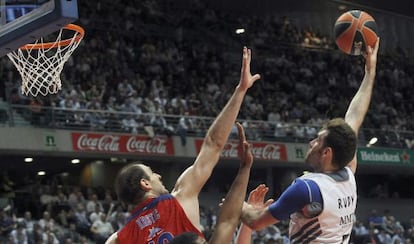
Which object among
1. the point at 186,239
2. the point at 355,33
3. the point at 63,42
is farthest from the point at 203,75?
the point at 186,239

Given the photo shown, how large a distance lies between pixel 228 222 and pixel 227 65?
79.1 ft

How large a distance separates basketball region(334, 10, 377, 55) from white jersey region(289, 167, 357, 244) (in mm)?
1340

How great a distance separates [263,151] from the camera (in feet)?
78.3

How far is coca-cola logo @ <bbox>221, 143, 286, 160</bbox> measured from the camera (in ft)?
76.2

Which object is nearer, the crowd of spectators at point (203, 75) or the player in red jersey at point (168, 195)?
the player in red jersey at point (168, 195)

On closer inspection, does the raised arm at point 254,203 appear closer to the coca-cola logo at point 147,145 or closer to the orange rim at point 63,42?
the orange rim at point 63,42

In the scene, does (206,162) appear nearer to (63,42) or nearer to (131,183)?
(131,183)

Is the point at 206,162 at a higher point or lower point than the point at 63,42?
lower

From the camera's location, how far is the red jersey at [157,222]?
13.6 ft

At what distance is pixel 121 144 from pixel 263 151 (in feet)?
14.4

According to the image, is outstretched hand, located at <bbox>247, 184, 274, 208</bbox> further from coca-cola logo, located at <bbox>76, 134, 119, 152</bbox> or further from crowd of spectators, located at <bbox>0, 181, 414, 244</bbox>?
coca-cola logo, located at <bbox>76, 134, 119, 152</bbox>

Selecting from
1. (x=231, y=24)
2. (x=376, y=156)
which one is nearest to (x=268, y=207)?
(x=376, y=156)

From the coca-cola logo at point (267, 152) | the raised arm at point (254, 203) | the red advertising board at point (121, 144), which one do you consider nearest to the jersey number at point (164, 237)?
the raised arm at point (254, 203)

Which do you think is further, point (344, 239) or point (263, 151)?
point (263, 151)
